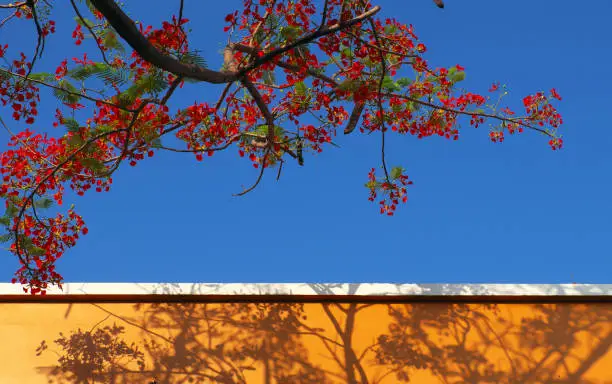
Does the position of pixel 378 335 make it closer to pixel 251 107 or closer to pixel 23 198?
pixel 251 107

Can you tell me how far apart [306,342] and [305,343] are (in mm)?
16

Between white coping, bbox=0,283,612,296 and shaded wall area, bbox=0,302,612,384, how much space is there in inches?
6.9

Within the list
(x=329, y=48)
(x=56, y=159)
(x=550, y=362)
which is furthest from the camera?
(x=550, y=362)

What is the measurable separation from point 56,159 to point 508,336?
4.86m

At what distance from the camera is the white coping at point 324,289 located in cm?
651

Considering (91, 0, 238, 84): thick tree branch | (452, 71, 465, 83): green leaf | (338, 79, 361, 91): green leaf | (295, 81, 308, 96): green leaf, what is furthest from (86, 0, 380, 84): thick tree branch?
(452, 71, 465, 83): green leaf

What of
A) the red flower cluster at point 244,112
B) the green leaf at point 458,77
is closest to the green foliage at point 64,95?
the red flower cluster at point 244,112

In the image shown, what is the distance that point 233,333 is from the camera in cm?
656

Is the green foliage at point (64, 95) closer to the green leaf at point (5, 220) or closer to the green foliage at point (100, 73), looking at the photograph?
the green foliage at point (100, 73)

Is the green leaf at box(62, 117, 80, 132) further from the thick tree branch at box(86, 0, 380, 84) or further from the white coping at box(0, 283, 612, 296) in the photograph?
the white coping at box(0, 283, 612, 296)

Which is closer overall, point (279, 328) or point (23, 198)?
point (23, 198)

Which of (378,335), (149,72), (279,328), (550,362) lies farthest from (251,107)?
(550,362)

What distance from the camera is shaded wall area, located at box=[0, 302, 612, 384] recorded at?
6.35 metres

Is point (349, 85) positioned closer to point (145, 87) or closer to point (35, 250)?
point (145, 87)
